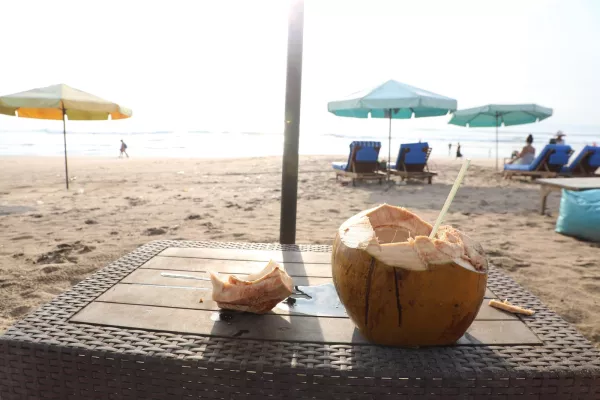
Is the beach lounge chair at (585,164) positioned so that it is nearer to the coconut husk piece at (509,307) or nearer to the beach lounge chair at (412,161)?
the beach lounge chair at (412,161)

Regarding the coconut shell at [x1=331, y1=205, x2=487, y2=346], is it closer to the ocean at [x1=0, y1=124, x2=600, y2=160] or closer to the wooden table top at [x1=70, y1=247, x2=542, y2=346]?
the wooden table top at [x1=70, y1=247, x2=542, y2=346]

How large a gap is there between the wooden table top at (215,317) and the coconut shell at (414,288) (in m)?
0.14

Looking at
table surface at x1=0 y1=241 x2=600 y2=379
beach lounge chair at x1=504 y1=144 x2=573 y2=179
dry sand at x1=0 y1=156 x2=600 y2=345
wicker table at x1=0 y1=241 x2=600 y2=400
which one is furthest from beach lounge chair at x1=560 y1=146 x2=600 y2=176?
wicker table at x1=0 y1=241 x2=600 y2=400

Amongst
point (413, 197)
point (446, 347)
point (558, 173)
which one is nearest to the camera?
point (446, 347)

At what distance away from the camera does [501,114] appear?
1262 cm

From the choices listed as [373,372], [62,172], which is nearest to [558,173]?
[373,372]

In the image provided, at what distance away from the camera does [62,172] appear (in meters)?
11.6

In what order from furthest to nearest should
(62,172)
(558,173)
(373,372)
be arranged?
(62,172) < (558,173) < (373,372)

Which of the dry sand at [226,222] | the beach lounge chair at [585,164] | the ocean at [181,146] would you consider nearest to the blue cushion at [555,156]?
the beach lounge chair at [585,164]

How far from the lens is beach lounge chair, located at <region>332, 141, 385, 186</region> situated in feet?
28.5

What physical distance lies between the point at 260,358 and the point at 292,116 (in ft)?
6.01

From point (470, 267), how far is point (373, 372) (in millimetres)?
428

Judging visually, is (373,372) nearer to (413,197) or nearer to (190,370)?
(190,370)

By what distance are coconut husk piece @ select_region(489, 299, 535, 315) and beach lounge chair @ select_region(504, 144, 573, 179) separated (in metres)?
8.89
